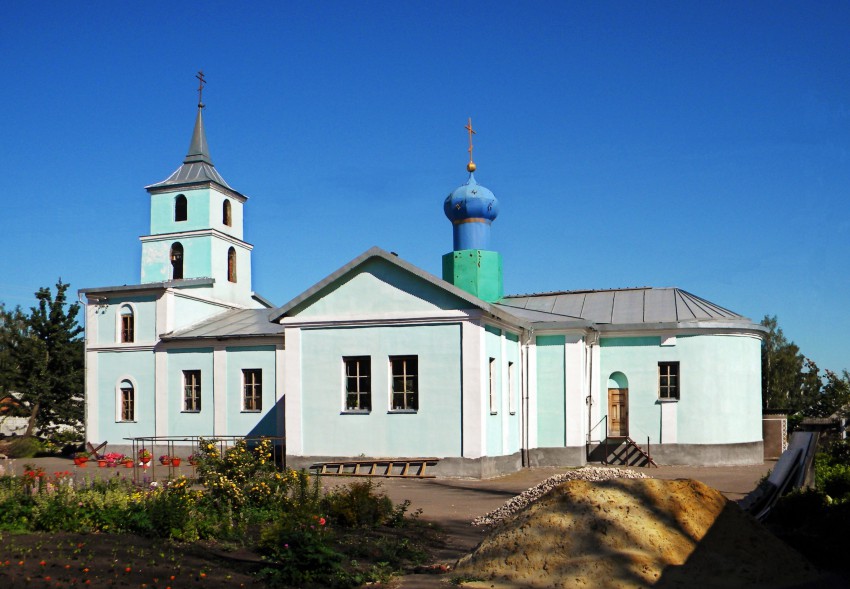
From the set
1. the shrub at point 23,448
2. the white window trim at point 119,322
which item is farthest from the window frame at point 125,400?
the shrub at point 23,448

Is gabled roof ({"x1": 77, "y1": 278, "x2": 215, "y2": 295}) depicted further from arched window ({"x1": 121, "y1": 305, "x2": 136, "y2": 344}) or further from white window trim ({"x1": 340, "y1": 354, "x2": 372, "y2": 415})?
white window trim ({"x1": 340, "y1": 354, "x2": 372, "y2": 415})

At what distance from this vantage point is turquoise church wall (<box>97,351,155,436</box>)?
28156mm

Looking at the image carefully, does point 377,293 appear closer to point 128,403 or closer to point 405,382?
point 405,382

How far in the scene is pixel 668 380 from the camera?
24984mm

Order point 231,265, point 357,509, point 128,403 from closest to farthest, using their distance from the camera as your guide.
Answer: point 357,509 < point 128,403 < point 231,265

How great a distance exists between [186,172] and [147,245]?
114 inches

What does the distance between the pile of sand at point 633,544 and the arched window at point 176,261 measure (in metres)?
23.0

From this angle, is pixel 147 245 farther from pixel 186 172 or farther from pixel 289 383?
pixel 289 383

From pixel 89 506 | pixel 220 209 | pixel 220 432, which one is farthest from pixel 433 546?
pixel 220 209

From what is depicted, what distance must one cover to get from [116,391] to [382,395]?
37.2 feet

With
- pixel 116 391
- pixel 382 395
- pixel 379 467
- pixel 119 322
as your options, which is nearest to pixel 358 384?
pixel 382 395

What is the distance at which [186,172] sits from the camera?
104 ft

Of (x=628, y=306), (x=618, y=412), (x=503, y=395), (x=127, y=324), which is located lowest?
(x=618, y=412)

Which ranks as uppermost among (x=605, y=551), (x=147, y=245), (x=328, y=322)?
(x=147, y=245)
